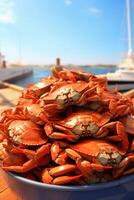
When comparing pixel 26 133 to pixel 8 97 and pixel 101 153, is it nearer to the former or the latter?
pixel 101 153

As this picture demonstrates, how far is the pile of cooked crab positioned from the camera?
754 millimetres

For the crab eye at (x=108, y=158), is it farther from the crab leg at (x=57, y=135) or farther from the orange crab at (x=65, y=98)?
the orange crab at (x=65, y=98)

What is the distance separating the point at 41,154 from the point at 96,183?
0.19 m

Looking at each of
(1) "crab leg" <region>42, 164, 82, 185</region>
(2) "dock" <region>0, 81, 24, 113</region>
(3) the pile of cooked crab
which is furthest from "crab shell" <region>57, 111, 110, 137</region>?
(2) "dock" <region>0, 81, 24, 113</region>

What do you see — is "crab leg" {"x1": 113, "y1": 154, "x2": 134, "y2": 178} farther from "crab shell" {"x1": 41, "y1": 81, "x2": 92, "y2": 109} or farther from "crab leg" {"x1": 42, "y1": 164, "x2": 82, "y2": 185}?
"crab shell" {"x1": 41, "y1": 81, "x2": 92, "y2": 109}

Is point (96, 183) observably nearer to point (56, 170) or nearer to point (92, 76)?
point (56, 170)

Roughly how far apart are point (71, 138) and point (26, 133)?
15 centimetres

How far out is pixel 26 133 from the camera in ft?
2.82

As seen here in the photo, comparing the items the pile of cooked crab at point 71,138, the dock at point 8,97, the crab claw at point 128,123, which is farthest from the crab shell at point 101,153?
the dock at point 8,97

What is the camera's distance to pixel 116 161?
747 millimetres

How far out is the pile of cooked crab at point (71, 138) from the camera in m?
0.75

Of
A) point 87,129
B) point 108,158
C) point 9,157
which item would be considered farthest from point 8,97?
point 108,158

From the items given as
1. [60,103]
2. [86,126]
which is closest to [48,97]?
[60,103]

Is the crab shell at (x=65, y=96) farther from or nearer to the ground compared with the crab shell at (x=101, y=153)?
farther from the ground
